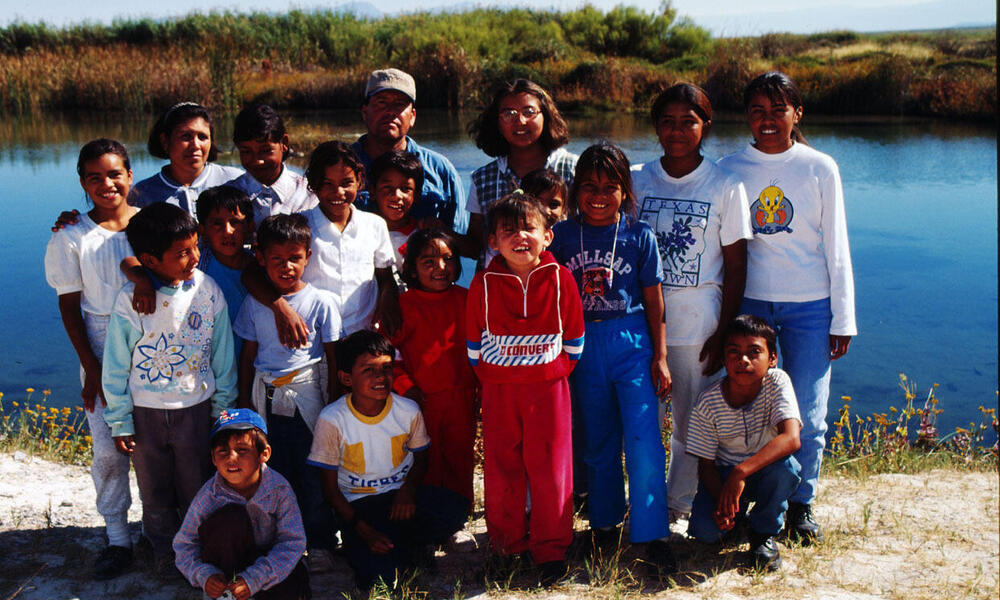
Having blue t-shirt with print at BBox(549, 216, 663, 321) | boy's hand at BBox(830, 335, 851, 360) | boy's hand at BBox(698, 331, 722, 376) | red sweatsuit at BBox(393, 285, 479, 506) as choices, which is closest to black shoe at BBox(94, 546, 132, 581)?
red sweatsuit at BBox(393, 285, 479, 506)

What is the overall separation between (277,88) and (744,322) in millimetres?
21070

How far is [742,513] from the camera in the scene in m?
3.49

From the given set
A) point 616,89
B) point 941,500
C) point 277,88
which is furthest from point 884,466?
point 277,88

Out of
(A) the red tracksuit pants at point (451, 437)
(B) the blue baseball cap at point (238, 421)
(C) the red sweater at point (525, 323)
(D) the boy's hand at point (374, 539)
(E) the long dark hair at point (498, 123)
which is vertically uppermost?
(E) the long dark hair at point (498, 123)

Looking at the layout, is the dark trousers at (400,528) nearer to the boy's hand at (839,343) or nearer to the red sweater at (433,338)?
the red sweater at (433,338)

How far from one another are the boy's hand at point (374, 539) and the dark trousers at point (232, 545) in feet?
1.10

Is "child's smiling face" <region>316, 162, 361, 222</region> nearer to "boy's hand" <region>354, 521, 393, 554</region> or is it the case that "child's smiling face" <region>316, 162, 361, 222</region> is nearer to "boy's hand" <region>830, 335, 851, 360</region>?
"boy's hand" <region>354, 521, 393, 554</region>

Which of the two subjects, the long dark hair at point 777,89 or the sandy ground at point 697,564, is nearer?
the sandy ground at point 697,564

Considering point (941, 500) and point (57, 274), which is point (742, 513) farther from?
point (57, 274)

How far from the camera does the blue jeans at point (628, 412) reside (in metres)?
3.20

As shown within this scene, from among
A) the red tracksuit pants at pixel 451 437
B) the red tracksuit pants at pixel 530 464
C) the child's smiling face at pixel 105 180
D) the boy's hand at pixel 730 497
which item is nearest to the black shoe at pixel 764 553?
the boy's hand at pixel 730 497

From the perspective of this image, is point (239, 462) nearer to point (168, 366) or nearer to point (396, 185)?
point (168, 366)

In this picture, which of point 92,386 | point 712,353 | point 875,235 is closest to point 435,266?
point 712,353

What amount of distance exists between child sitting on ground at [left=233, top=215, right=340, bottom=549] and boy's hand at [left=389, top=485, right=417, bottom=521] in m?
0.33
